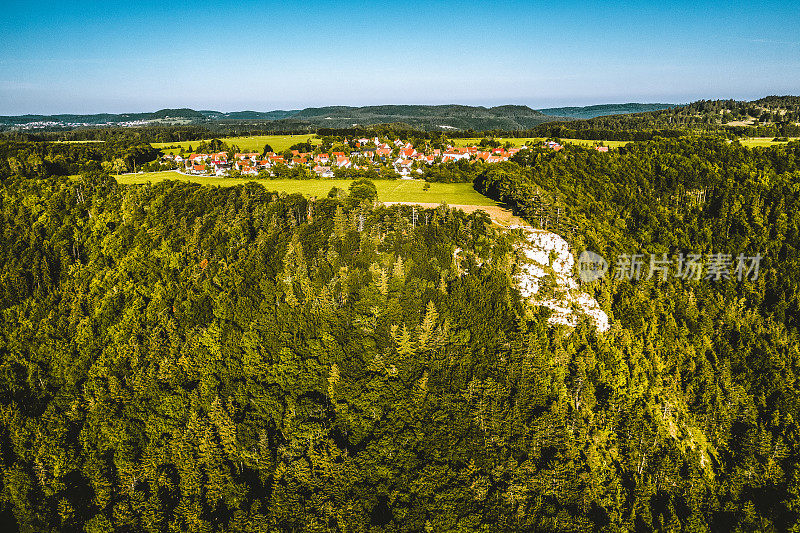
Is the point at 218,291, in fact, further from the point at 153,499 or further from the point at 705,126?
the point at 705,126

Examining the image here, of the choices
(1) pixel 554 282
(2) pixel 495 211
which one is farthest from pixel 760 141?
(1) pixel 554 282

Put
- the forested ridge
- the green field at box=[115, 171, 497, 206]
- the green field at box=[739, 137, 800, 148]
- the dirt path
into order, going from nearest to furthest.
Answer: the forested ridge < the dirt path < the green field at box=[115, 171, 497, 206] < the green field at box=[739, 137, 800, 148]

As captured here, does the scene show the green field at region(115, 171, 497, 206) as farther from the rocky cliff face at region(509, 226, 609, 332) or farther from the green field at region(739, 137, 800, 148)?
the green field at region(739, 137, 800, 148)

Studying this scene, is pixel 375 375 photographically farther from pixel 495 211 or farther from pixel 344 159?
pixel 344 159

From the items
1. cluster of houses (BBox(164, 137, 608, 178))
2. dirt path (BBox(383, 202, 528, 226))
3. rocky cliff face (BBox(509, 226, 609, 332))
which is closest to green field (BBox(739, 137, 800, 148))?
cluster of houses (BBox(164, 137, 608, 178))

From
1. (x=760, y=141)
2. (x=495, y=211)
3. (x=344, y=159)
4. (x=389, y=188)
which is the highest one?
(x=760, y=141)

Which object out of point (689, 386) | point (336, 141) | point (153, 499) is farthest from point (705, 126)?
point (153, 499)
